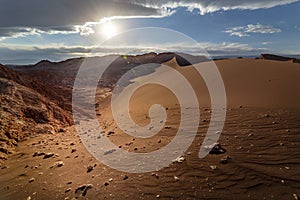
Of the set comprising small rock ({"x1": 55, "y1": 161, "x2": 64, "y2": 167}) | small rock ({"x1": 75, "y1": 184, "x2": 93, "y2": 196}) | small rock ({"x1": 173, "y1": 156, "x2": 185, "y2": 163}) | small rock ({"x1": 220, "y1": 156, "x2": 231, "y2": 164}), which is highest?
small rock ({"x1": 220, "y1": 156, "x2": 231, "y2": 164})

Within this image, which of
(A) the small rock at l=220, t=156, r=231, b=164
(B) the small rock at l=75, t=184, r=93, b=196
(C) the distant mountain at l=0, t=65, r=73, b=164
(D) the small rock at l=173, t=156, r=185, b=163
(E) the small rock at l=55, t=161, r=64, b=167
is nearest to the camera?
(B) the small rock at l=75, t=184, r=93, b=196

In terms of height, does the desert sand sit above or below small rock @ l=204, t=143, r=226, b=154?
below

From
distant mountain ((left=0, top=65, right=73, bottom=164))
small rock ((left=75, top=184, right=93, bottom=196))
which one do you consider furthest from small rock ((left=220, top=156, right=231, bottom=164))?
distant mountain ((left=0, top=65, right=73, bottom=164))

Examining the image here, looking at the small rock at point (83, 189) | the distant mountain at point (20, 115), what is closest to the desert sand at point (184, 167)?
the small rock at point (83, 189)

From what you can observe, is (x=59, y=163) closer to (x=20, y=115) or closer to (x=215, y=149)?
(x=215, y=149)

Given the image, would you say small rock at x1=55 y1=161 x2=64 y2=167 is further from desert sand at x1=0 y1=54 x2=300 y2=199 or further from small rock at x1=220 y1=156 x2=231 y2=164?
small rock at x1=220 y1=156 x2=231 y2=164

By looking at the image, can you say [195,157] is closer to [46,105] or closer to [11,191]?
[11,191]

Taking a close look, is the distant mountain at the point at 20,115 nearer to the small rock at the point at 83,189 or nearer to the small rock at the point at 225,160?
the small rock at the point at 83,189

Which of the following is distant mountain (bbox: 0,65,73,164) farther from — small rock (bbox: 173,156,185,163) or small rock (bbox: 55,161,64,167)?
small rock (bbox: 173,156,185,163)

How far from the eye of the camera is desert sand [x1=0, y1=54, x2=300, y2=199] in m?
4.26

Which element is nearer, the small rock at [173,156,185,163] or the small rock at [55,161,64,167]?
the small rock at [173,156,185,163]

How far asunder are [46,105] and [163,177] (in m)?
9.08

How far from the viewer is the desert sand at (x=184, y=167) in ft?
14.0

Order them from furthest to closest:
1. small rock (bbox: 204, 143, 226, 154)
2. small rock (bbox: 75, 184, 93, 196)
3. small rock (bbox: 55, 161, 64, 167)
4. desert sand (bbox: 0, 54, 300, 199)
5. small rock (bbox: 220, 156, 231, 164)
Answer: small rock (bbox: 55, 161, 64, 167) < small rock (bbox: 204, 143, 226, 154) < small rock (bbox: 220, 156, 231, 164) < small rock (bbox: 75, 184, 93, 196) < desert sand (bbox: 0, 54, 300, 199)
